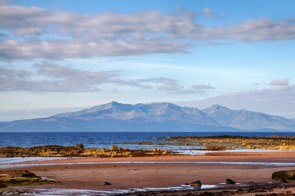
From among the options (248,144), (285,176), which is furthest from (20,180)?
(248,144)

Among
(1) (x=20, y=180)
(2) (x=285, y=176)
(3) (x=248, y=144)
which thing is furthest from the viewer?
(3) (x=248, y=144)

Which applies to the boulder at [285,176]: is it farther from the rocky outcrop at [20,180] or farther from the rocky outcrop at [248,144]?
the rocky outcrop at [248,144]

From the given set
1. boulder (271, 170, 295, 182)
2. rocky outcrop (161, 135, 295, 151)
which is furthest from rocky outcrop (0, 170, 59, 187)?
rocky outcrop (161, 135, 295, 151)

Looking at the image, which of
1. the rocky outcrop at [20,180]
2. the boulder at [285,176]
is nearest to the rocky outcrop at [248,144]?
the boulder at [285,176]

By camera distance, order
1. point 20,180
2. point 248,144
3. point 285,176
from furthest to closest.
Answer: point 248,144 → point 285,176 → point 20,180

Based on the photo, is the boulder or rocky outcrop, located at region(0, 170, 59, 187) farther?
the boulder

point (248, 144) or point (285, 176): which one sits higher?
point (248, 144)

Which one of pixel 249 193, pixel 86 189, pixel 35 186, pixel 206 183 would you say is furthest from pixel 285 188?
pixel 35 186

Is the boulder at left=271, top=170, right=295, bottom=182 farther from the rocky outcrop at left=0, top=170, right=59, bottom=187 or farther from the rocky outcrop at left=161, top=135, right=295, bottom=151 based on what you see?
the rocky outcrop at left=161, top=135, right=295, bottom=151

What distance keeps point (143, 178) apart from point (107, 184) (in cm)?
467

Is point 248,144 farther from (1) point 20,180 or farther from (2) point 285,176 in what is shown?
(1) point 20,180

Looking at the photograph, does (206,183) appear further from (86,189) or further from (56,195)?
(56,195)

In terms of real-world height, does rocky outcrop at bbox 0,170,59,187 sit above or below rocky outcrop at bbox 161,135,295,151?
below

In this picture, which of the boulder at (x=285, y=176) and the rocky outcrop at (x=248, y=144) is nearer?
the boulder at (x=285, y=176)
